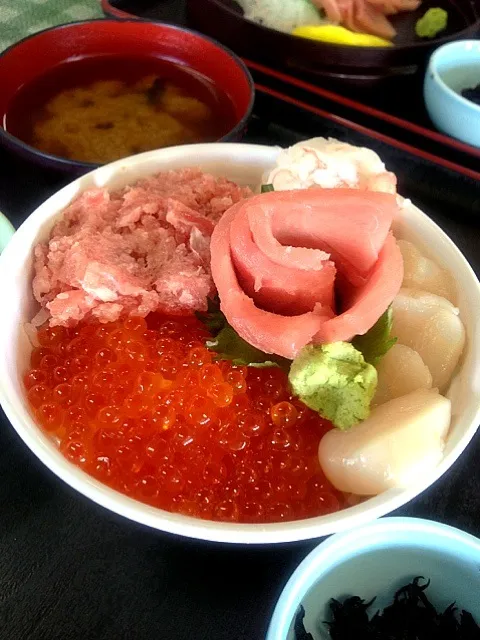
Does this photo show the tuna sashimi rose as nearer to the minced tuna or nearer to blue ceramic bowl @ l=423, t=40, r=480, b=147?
the minced tuna

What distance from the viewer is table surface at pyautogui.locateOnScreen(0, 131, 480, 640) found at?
84 cm

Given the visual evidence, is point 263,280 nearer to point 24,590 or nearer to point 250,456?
point 250,456

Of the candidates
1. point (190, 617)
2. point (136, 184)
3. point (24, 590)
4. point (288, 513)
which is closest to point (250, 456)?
point (288, 513)

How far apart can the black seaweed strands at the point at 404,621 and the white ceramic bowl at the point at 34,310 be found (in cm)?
13

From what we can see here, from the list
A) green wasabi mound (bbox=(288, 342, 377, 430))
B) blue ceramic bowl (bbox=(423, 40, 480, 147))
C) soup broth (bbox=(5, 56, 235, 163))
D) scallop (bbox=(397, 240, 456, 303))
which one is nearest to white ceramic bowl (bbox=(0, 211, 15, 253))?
soup broth (bbox=(5, 56, 235, 163))

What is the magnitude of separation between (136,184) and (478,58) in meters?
1.10

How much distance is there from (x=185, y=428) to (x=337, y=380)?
0.22m

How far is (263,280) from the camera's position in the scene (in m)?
0.87

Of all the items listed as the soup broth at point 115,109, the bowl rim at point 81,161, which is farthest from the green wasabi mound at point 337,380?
the soup broth at point 115,109

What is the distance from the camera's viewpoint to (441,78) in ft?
5.39

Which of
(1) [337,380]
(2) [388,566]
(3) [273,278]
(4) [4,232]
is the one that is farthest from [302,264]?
(4) [4,232]

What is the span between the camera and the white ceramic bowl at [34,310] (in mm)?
779

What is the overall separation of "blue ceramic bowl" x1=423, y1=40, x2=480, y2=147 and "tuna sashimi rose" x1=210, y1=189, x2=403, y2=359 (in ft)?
2.26

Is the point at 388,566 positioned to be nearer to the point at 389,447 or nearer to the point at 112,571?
the point at 389,447
